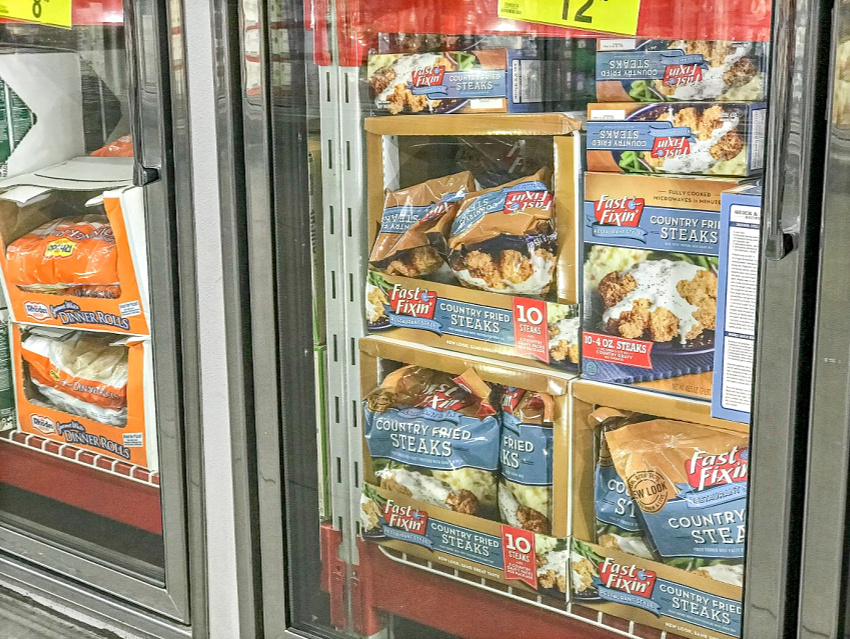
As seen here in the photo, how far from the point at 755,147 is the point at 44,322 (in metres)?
1.35

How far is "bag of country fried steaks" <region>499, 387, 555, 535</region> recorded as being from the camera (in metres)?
1.36

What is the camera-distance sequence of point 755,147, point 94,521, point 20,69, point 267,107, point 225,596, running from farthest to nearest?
1. point 94,521
2. point 20,69
3. point 225,596
4. point 267,107
5. point 755,147

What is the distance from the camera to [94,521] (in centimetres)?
185

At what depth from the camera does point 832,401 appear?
3.33ft

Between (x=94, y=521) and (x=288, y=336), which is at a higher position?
(x=288, y=336)

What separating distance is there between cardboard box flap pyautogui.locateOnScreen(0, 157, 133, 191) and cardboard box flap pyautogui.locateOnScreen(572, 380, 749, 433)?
89 centimetres

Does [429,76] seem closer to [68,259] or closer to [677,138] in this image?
[677,138]

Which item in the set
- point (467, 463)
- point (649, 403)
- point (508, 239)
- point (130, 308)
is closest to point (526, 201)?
point (508, 239)

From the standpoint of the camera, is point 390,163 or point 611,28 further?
point 390,163

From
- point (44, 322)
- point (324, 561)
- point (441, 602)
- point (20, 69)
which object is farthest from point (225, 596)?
point (20, 69)

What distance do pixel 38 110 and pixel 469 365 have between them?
A: 1.02 m

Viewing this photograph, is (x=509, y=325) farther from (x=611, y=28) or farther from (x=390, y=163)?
(x=611, y=28)

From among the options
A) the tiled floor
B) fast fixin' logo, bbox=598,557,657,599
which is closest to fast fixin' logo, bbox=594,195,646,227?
fast fixin' logo, bbox=598,557,657,599

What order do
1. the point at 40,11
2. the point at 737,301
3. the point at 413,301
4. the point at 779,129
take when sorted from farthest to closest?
the point at 40,11 < the point at 413,301 < the point at 737,301 < the point at 779,129
